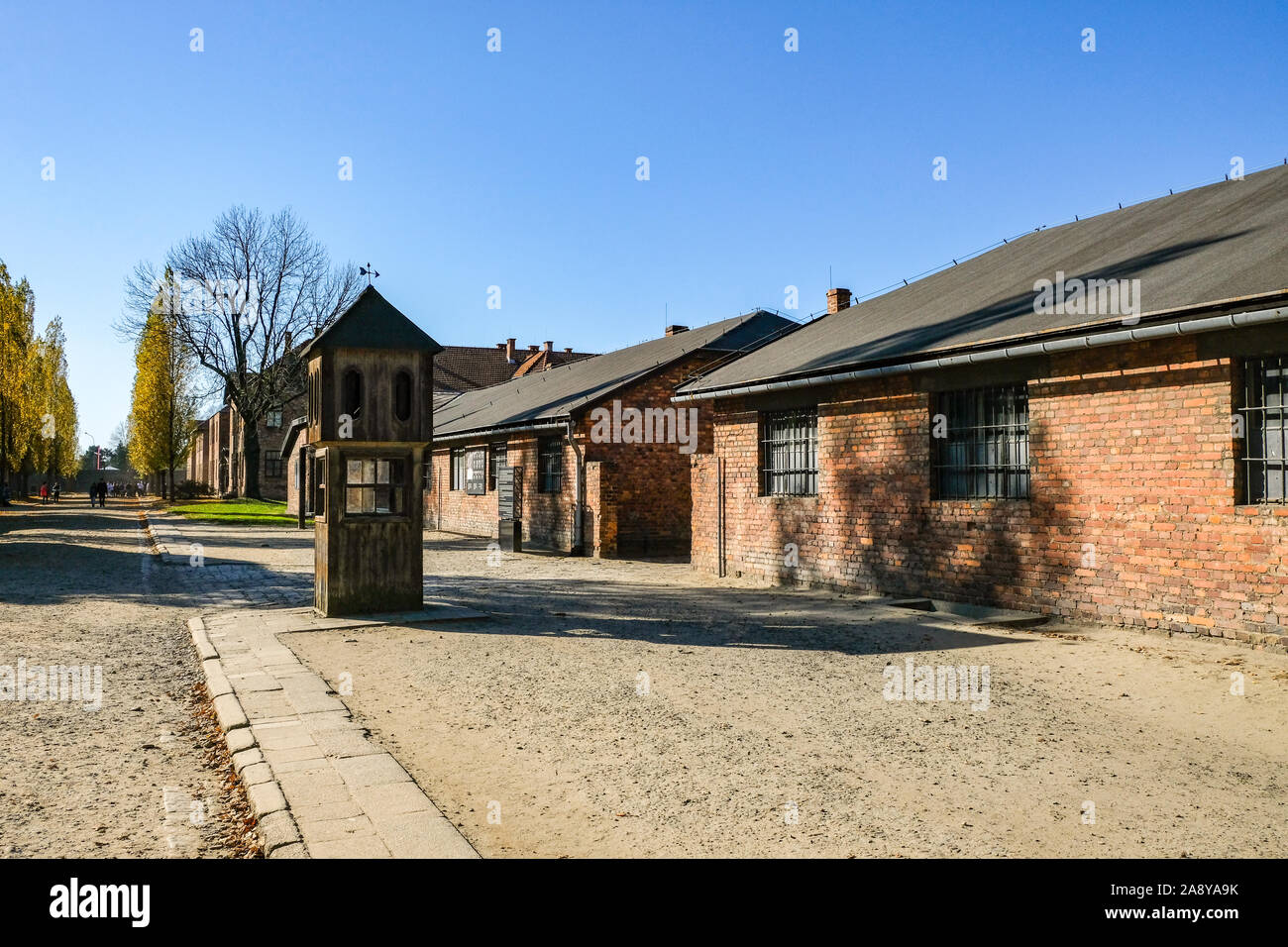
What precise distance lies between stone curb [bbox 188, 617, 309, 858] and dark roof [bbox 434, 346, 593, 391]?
47867mm

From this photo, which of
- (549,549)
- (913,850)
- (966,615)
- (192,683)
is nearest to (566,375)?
(549,549)

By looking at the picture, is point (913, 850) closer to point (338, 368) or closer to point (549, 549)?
point (338, 368)

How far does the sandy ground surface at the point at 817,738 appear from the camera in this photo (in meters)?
4.13

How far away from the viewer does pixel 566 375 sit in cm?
2923

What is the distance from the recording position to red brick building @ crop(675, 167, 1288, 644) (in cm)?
855

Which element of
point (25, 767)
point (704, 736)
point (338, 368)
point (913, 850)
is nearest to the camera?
point (913, 850)

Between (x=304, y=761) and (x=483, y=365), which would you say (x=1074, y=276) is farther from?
(x=483, y=365)

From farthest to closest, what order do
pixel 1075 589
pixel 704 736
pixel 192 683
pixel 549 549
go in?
1. pixel 549 549
2. pixel 1075 589
3. pixel 192 683
4. pixel 704 736

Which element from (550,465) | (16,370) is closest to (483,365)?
(16,370)

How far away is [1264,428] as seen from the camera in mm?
8508

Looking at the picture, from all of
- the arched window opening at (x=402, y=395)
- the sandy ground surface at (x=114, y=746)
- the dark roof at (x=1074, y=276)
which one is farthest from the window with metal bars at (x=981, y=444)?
the sandy ground surface at (x=114, y=746)

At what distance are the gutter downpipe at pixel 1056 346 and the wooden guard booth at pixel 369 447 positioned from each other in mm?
5384

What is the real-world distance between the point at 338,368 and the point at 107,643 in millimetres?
3710

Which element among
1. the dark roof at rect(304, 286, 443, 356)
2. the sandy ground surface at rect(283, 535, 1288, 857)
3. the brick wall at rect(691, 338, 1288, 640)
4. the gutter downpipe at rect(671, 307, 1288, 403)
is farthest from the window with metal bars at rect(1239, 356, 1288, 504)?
the dark roof at rect(304, 286, 443, 356)
